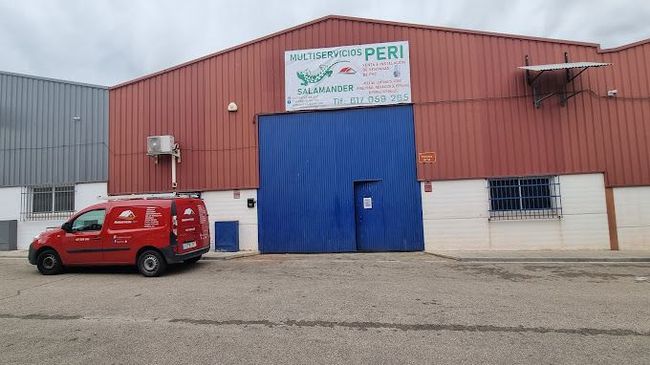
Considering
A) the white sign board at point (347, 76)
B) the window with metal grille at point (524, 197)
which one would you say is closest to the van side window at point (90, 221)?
the white sign board at point (347, 76)

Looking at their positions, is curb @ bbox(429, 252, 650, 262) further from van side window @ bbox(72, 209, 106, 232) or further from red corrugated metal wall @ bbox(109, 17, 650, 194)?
van side window @ bbox(72, 209, 106, 232)

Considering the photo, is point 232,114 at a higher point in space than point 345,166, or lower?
higher

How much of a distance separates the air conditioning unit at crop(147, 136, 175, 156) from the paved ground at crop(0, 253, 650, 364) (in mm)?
5297

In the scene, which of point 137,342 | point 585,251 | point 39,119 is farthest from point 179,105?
point 585,251

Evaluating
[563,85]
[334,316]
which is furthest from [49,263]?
[563,85]

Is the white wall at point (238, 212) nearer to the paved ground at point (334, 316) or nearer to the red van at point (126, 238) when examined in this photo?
the red van at point (126, 238)

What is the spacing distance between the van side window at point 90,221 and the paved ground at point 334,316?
111cm

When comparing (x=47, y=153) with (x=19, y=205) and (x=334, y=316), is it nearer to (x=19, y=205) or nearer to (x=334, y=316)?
(x=19, y=205)

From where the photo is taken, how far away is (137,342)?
491cm

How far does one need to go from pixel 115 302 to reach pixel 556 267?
30.9 feet

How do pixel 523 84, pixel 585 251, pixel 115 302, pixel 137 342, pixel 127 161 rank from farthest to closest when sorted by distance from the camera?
pixel 127 161, pixel 523 84, pixel 585 251, pixel 115 302, pixel 137 342

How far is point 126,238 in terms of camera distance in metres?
9.66

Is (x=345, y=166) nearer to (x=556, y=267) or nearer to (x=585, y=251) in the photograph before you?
(x=556, y=267)

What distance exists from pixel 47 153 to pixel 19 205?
7.06 ft
